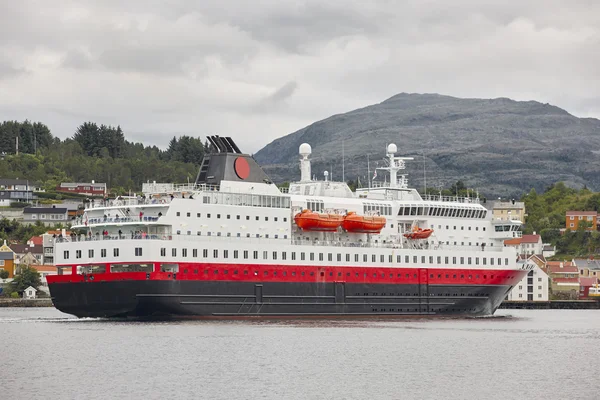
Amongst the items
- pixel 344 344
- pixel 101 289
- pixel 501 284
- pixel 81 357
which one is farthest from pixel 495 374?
pixel 501 284

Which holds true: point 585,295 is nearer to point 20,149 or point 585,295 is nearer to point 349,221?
point 349,221

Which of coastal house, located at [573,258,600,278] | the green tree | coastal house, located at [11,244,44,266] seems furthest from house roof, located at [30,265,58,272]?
coastal house, located at [573,258,600,278]

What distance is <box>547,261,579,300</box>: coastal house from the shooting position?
3637 inches

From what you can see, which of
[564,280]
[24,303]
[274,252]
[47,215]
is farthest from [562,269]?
[47,215]

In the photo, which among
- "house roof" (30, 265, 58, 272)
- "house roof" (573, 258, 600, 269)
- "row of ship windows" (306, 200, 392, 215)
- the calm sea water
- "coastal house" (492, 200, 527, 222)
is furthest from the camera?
"coastal house" (492, 200, 527, 222)

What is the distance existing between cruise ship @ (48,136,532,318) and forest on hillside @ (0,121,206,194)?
239ft

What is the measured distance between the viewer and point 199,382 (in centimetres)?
3128

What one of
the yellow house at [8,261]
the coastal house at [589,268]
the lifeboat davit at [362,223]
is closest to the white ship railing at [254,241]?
the lifeboat davit at [362,223]

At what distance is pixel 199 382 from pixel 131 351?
6966mm

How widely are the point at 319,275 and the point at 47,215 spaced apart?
71.6 m

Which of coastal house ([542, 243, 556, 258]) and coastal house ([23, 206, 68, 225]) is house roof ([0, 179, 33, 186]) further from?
coastal house ([542, 243, 556, 258])

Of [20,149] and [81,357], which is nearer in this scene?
[81,357]

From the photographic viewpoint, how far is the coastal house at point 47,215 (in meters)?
118

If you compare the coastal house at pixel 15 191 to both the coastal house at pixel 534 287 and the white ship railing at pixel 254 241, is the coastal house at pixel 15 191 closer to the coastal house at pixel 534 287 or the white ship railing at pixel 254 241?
the coastal house at pixel 534 287
